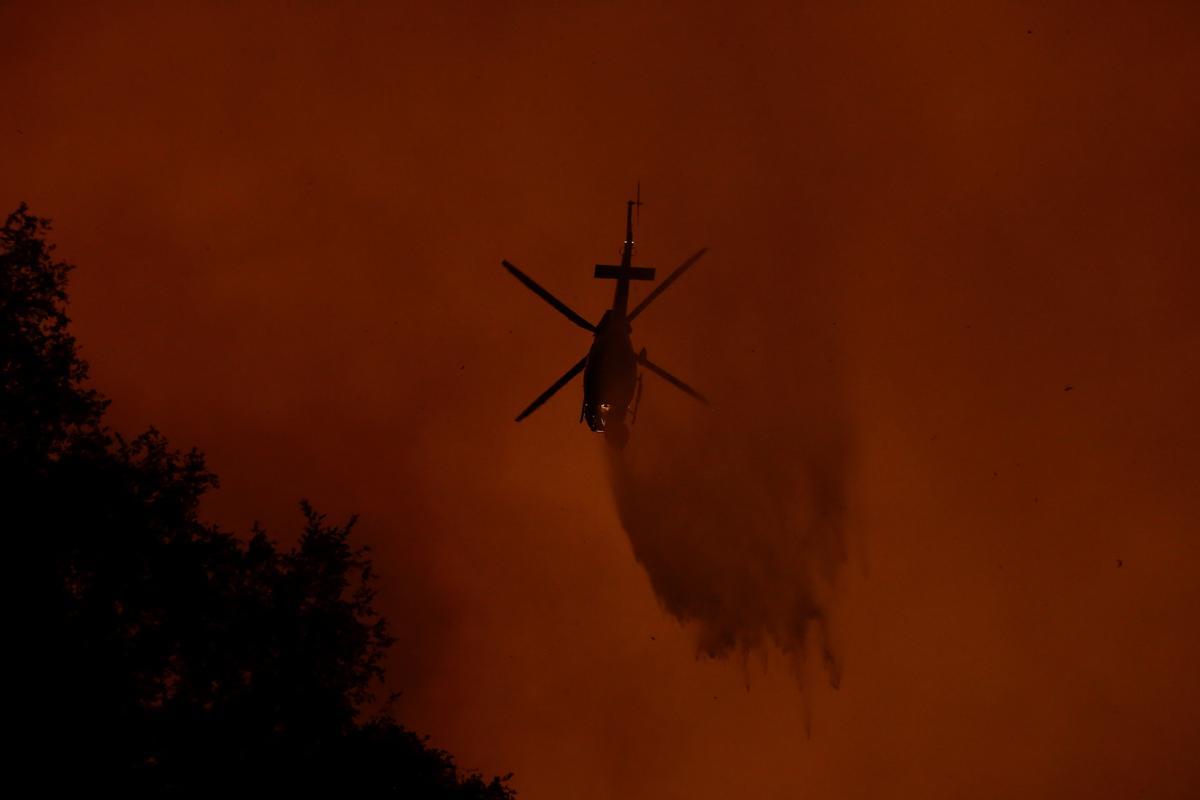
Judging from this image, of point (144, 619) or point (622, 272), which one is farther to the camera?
point (622, 272)

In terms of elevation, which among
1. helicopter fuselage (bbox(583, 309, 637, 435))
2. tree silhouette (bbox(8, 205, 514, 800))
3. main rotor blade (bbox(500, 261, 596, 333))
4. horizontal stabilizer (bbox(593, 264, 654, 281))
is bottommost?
tree silhouette (bbox(8, 205, 514, 800))

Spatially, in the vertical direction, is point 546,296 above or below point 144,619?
above

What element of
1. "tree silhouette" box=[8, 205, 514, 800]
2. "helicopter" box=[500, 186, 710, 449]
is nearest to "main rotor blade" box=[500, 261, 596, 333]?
"helicopter" box=[500, 186, 710, 449]

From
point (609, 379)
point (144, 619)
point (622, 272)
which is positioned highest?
point (622, 272)

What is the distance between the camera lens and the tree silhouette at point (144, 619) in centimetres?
1578

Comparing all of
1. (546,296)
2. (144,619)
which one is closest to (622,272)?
(546,296)

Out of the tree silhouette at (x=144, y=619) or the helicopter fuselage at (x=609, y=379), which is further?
the helicopter fuselage at (x=609, y=379)

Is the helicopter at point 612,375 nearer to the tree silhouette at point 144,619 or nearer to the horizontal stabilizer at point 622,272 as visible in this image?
the horizontal stabilizer at point 622,272

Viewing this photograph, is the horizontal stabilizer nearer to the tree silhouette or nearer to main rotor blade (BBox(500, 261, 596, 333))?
main rotor blade (BBox(500, 261, 596, 333))

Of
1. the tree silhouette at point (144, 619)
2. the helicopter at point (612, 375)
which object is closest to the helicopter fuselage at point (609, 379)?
the helicopter at point (612, 375)

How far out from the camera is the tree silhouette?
1578 cm

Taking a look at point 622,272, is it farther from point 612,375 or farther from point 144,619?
point 144,619

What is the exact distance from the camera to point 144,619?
17.6m

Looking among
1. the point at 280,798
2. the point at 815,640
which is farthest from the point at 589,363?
the point at 815,640
